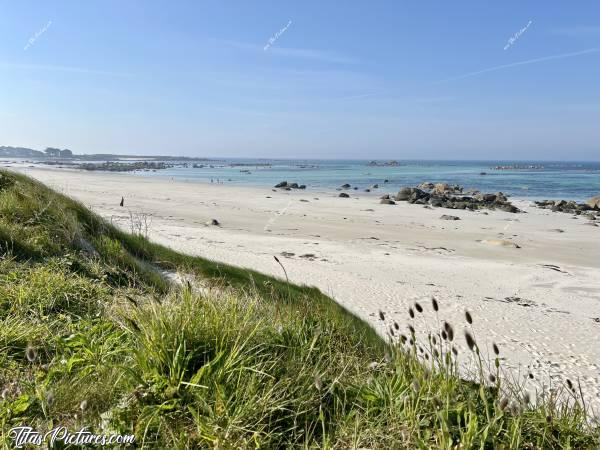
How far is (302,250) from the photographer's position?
672 inches

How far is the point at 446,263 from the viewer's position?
52.2 ft

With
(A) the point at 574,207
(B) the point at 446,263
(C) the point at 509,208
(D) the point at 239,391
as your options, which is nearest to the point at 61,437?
(D) the point at 239,391

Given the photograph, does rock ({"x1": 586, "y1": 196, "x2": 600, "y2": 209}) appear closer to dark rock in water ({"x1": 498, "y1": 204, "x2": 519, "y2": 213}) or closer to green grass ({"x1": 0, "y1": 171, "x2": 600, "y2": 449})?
dark rock in water ({"x1": 498, "y1": 204, "x2": 519, "y2": 213})

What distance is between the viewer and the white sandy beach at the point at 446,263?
8953 mm

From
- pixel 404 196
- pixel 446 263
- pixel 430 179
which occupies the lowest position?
pixel 430 179

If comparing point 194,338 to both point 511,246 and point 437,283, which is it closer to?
point 437,283

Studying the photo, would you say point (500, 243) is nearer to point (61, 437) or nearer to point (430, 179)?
point (61, 437)

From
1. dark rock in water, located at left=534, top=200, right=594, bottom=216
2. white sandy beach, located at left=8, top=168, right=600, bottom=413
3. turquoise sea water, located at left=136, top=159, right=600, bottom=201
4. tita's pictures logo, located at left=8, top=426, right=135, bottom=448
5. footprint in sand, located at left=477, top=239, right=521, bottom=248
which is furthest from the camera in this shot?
turquoise sea water, located at left=136, top=159, right=600, bottom=201

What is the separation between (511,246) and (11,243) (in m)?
19.4

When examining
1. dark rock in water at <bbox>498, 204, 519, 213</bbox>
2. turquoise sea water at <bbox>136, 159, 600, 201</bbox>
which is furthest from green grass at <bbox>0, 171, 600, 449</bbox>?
turquoise sea water at <bbox>136, 159, 600, 201</bbox>

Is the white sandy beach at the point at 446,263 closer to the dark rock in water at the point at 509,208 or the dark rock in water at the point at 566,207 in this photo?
the dark rock in water at the point at 509,208

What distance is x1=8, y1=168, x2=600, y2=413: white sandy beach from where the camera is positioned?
29.4 feet

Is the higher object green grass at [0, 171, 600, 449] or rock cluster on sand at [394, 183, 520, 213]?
green grass at [0, 171, 600, 449]

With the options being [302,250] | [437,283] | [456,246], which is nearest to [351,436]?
[437,283]
